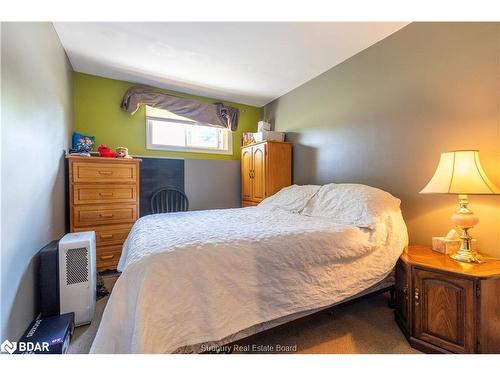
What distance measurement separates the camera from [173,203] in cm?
336

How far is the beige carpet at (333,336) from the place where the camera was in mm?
1369

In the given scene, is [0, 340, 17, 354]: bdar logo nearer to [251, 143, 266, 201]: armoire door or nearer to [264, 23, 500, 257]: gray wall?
[251, 143, 266, 201]: armoire door

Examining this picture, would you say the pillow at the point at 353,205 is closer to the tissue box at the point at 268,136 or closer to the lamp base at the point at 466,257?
the lamp base at the point at 466,257

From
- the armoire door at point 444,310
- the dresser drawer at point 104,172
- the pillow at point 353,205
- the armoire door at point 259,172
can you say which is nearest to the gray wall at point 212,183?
the armoire door at point 259,172

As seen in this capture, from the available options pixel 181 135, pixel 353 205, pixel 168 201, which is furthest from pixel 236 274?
pixel 181 135

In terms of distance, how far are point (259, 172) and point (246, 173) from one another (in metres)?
0.38

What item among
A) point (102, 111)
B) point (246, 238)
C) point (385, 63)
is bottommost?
point (246, 238)

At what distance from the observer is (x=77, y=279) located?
1.62 metres

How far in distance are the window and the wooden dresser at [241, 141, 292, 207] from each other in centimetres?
60

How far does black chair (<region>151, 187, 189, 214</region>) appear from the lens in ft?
10.6

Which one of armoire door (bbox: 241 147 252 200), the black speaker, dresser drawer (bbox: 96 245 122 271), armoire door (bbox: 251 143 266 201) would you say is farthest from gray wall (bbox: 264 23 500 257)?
the black speaker

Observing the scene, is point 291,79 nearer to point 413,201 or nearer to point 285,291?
point 413,201
